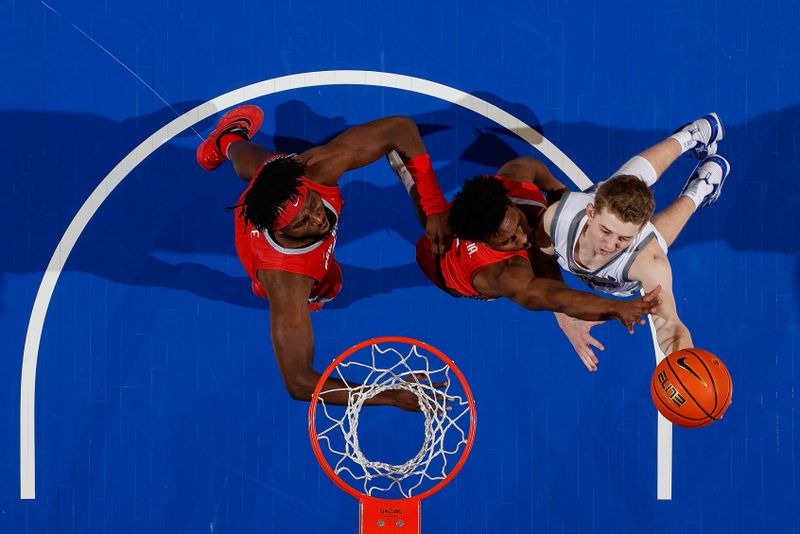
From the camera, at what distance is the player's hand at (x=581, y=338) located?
18.4 ft

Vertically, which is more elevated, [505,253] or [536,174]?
[536,174]

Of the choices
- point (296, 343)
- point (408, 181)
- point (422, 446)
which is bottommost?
point (422, 446)

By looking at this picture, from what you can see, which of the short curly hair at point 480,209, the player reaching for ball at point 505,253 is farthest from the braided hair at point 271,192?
the short curly hair at point 480,209

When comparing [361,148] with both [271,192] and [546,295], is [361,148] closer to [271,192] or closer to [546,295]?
[271,192]

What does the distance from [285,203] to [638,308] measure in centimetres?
214

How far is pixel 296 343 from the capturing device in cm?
505

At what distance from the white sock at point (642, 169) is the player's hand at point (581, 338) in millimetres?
1102

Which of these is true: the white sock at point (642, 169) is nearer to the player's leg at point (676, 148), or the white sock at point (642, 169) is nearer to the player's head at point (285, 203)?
the player's leg at point (676, 148)

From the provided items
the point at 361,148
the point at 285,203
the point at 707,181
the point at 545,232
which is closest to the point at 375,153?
the point at 361,148

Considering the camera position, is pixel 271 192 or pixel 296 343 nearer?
pixel 271 192

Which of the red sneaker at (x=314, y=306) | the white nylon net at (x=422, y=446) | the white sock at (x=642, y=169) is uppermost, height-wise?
the white sock at (x=642, y=169)

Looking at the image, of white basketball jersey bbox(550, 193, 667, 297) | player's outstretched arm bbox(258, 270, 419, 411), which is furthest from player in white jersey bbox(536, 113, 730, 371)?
player's outstretched arm bbox(258, 270, 419, 411)

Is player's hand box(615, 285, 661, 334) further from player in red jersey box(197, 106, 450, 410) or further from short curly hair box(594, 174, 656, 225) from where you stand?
player in red jersey box(197, 106, 450, 410)

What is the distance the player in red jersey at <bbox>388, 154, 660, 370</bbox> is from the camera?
4.49 meters
